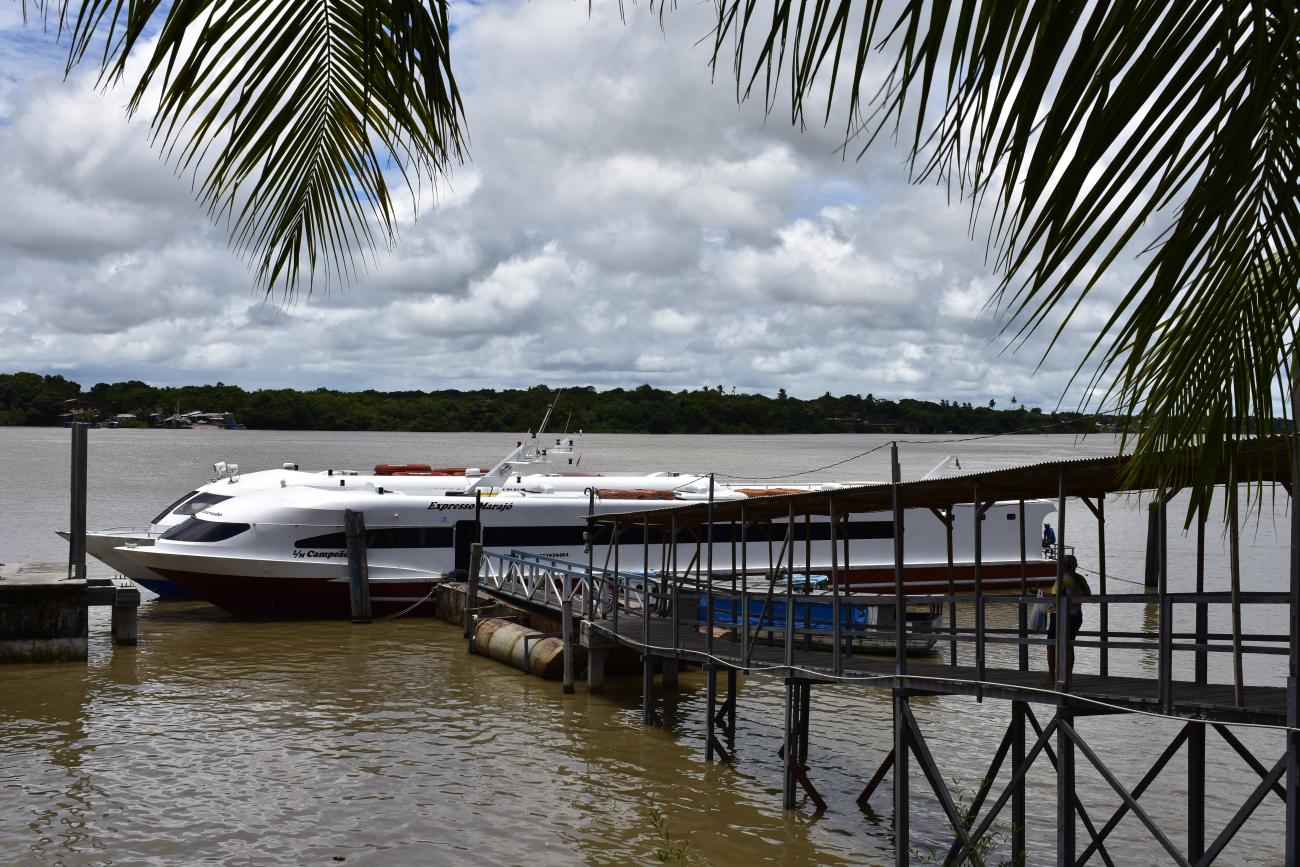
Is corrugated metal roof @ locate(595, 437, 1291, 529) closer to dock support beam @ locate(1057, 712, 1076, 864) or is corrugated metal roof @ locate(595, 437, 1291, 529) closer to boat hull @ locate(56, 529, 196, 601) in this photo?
dock support beam @ locate(1057, 712, 1076, 864)

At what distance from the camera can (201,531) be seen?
2884 cm

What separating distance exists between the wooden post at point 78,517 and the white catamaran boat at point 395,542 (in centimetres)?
437

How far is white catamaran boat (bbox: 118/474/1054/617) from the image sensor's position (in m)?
28.5

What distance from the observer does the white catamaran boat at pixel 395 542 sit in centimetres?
2853

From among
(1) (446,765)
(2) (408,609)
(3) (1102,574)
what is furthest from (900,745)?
(2) (408,609)

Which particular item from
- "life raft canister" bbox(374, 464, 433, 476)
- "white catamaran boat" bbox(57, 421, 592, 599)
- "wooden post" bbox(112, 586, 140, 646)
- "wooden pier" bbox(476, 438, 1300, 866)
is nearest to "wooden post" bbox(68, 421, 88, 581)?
"wooden post" bbox(112, 586, 140, 646)

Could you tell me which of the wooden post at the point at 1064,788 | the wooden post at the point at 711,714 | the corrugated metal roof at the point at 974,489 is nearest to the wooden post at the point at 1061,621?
the wooden post at the point at 1064,788

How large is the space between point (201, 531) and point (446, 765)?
Result: 14778mm

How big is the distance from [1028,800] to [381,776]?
8.01 metres

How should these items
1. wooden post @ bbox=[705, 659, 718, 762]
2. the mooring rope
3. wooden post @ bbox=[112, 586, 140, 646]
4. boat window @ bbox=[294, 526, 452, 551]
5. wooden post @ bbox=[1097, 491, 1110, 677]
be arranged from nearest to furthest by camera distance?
wooden post @ bbox=[1097, 491, 1110, 677]
wooden post @ bbox=[705, 659, 718, 762]
wooden post @ bbox=[112, 586, 140, 646]
the mooring rope
boat window @ bbox=[294, 526, 452, 551]

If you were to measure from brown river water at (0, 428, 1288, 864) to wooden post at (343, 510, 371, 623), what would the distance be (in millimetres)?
2282

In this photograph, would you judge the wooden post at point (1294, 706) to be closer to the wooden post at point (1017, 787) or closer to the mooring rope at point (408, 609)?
the wooden post at point (1017, 787)

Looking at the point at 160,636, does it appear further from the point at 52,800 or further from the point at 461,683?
the point at 52,800

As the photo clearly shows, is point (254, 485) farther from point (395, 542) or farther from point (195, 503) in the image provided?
point (395, 542)
